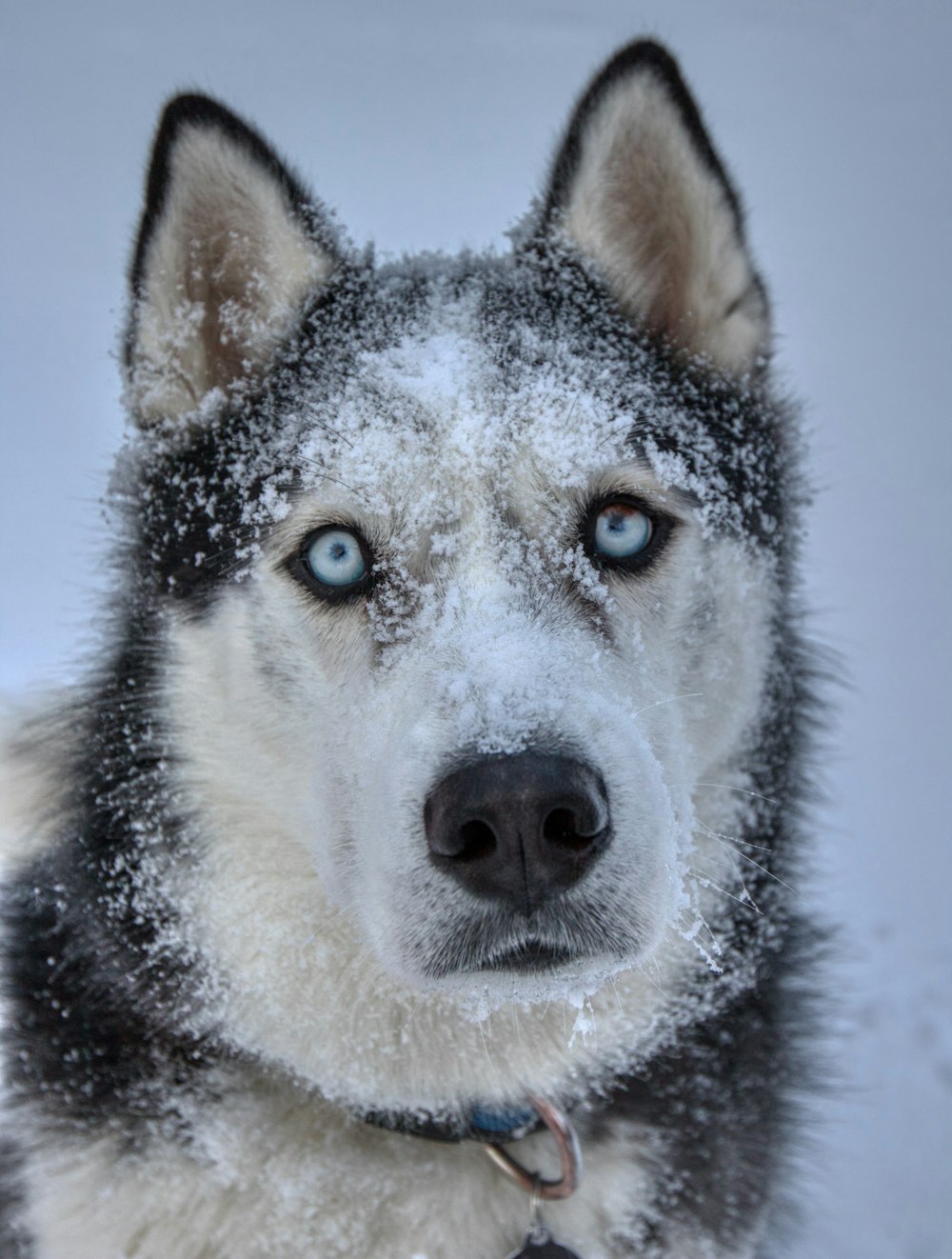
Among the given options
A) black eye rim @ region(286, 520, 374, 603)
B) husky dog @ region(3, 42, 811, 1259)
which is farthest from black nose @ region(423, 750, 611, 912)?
black eye rim @ region(286, 520, 374, 603)

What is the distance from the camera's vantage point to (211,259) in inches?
77.9

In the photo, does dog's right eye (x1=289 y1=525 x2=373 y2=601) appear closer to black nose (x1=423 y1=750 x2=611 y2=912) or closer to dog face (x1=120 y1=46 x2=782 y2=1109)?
dog face (x1=120 y1=46 x2=782 y2=1109)

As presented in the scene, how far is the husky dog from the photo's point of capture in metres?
1.72

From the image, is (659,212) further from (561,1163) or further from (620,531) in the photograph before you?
(561,1163)

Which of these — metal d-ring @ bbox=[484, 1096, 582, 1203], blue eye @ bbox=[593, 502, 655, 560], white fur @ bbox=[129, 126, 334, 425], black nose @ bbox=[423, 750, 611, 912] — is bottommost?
metal d-ring @ bbox=[484, 1096, 582, 1203]

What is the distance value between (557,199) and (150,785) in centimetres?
141

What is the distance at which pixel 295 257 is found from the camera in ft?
6.60

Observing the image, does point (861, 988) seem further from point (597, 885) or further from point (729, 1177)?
point (597, 885)

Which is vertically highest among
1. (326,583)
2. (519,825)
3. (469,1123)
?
(326,583)

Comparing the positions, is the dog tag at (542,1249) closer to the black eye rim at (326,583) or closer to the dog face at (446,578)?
the dog face at (446,578)

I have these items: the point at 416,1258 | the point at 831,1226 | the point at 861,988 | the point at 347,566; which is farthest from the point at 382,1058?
the point at 861,988

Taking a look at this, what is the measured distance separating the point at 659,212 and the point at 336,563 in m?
1.00

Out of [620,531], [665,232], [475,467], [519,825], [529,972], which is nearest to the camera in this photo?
[519,825]

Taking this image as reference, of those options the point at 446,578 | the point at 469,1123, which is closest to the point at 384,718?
the point at 446,578
